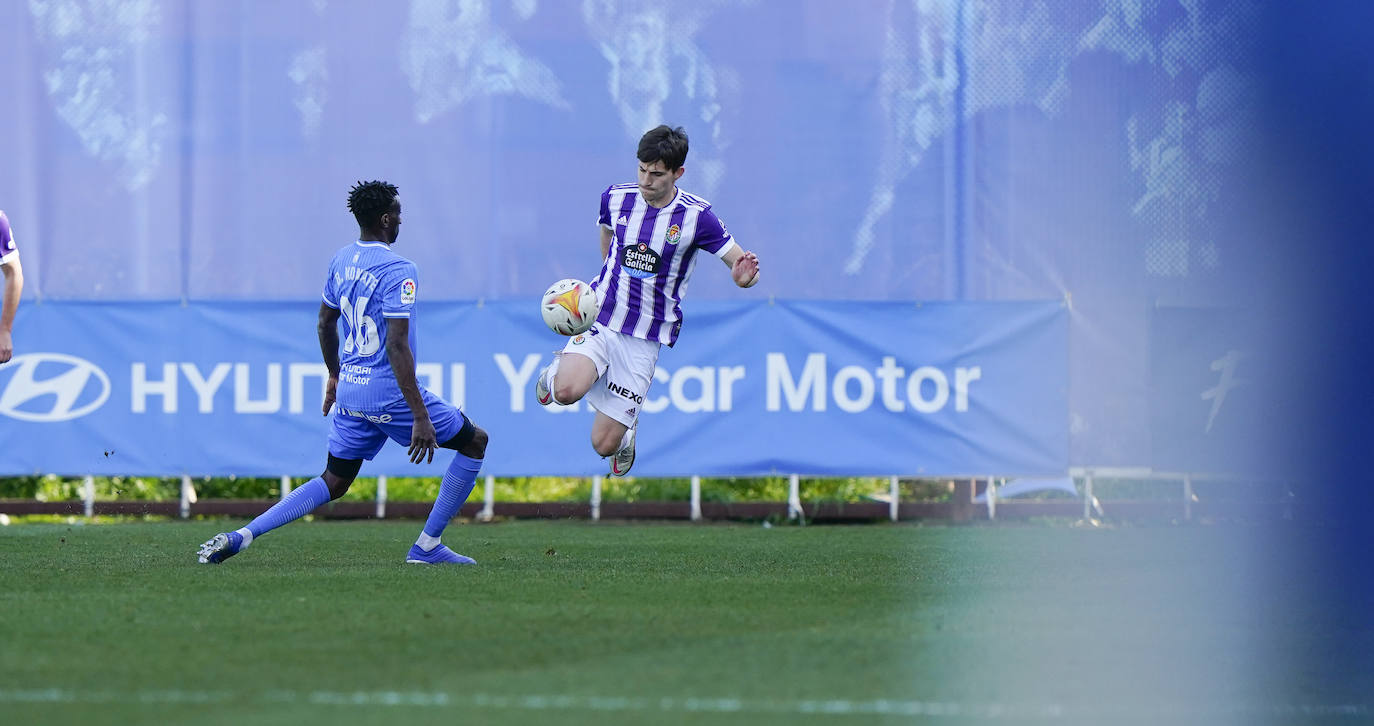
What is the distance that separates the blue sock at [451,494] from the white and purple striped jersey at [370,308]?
519 millimetres

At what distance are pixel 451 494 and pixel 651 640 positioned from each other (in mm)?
2802

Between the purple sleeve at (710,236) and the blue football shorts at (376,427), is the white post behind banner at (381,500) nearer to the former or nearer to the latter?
the blue football shorts at (376,427)

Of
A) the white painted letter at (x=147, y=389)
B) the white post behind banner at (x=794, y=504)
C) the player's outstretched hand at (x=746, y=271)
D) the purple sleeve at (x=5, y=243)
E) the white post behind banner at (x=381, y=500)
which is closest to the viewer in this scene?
the player's outstretched hand at (x=746, y=271)

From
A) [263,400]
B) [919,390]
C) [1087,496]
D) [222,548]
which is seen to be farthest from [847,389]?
[222,548]

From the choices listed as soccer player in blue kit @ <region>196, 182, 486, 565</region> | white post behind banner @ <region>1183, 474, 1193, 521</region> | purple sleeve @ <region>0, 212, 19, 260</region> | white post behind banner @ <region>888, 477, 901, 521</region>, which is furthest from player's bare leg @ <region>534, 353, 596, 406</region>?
white post behind banner @ <region>1183, 474, 1193, 521</region>

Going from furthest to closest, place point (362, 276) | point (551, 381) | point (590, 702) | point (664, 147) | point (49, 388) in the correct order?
point (49, 388) < point (551, 381) < point (664, 147) < point (362, 276) < point (590, 702)

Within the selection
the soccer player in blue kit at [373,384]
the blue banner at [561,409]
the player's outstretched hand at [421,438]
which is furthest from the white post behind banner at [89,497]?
the player's outstretched hand at [421,438]

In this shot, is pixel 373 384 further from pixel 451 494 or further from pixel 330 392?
pixel 451 494

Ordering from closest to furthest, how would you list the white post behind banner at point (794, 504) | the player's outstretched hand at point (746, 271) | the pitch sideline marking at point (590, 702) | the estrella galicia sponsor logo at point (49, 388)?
the pitch sideline marking at point (590, 702) < the player's outstretched hand at point (746, 271) < the estrella galicia sponsor logo at point (49, 388) < the white post behind banner at point (794, 504)

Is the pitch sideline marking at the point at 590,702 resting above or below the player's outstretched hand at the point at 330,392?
below

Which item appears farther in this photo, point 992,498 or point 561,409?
point 992,498

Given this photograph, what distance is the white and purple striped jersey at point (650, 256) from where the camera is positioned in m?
7.99

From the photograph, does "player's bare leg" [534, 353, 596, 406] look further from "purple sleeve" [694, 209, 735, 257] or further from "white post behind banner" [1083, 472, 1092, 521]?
"white post behind banner" [1083, 472, 1092, 521]

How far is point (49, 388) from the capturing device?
11.1 meters
